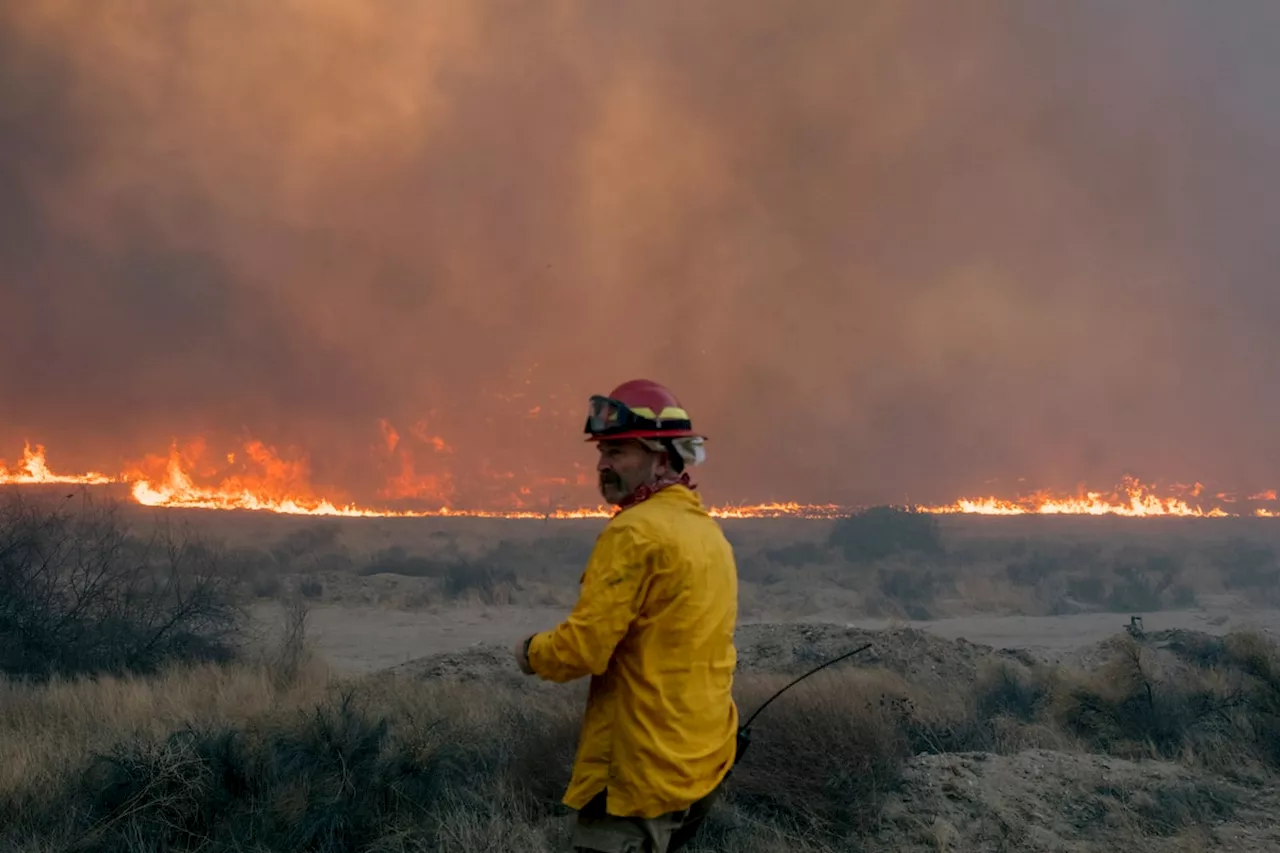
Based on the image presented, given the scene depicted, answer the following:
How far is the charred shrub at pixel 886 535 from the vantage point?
45625 millimetres

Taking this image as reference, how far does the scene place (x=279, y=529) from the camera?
166 feet

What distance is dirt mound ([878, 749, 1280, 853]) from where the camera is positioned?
21.0 feet

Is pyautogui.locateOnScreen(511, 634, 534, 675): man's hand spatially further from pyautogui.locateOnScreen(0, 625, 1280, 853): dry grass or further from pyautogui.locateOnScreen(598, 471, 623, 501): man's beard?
pyautogui.locateOnScreen(0, 625, 1280, 853): dry grass

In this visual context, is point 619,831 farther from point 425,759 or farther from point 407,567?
point 407,567

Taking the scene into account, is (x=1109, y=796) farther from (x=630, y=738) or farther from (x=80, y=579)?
(x=80, y=579)

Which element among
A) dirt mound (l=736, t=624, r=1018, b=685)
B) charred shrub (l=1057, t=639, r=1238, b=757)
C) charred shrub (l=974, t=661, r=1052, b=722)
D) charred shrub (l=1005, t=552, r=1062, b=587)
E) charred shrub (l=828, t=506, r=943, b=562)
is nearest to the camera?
charred shrub (l=1057, t=639, r=1238, b=757)

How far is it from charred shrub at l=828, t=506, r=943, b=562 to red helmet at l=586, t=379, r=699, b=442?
42.7 meters

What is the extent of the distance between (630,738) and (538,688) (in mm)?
8424

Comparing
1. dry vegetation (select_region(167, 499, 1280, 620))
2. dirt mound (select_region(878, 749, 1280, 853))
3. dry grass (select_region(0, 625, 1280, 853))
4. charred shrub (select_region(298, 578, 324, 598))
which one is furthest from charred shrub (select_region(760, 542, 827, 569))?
dirt mound (select_region(878, 749, 1280, 853))

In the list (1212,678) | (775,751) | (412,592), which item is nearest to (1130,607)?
(412,592)

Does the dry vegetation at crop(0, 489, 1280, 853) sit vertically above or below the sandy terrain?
above

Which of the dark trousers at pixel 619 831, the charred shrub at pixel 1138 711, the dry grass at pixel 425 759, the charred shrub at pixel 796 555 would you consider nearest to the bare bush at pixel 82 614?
the dry grass at pixel 425 759

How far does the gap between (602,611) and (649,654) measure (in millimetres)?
241

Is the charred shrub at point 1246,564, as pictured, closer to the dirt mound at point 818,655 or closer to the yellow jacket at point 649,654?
the dirt mound at point 818,655
